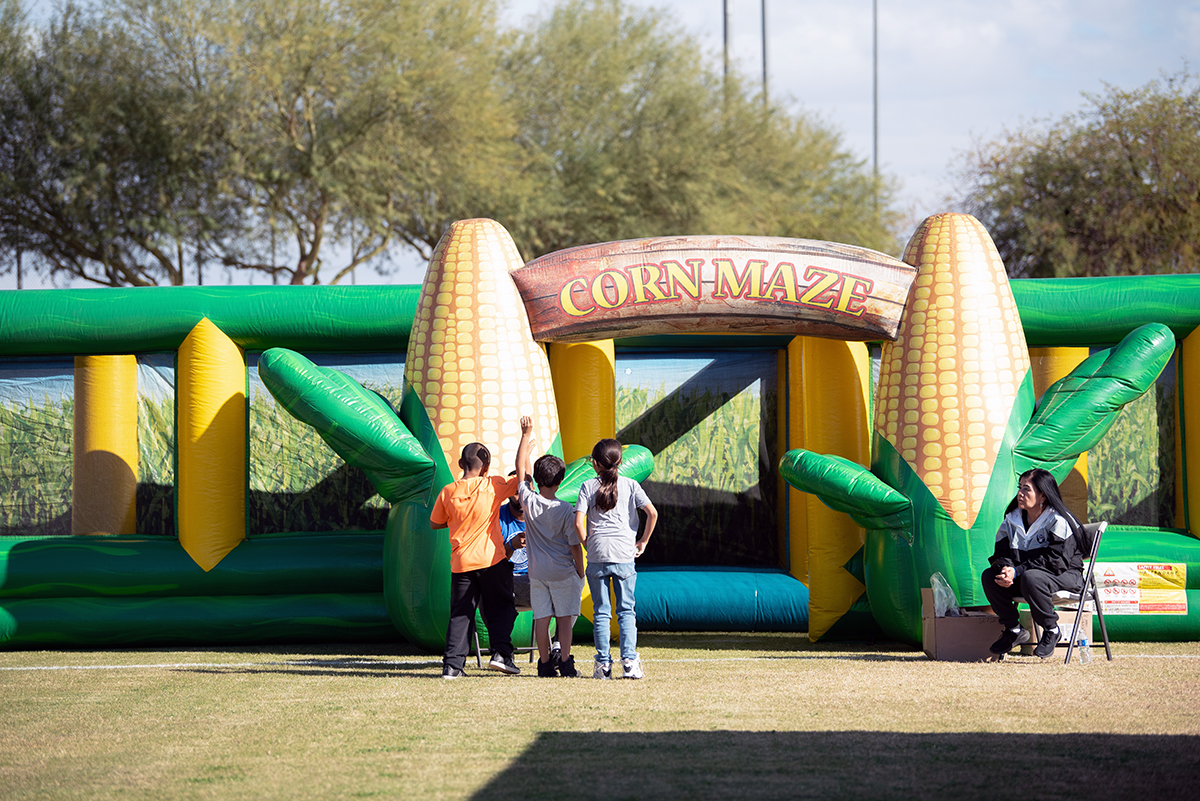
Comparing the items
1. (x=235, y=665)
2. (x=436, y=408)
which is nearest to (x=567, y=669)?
(x=436, y=408)

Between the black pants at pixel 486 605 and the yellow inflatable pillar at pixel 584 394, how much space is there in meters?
1.46

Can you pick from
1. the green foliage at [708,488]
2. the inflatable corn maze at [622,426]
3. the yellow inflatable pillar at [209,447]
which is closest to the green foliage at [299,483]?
the inflatable corn maze at [622,426]

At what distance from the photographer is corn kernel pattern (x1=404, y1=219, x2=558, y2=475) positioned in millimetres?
6199

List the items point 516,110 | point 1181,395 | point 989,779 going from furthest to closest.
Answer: point 516,110, point 1181,395, point 989,779

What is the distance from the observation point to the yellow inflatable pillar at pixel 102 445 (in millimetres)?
7016

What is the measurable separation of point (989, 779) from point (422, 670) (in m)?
3.17

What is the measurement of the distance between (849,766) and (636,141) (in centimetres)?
1716

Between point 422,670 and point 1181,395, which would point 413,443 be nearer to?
point 422,670

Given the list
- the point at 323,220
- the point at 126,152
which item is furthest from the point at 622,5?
the point at 126,152

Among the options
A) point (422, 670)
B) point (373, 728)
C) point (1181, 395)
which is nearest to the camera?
point (373, 728)

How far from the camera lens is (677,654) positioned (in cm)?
608

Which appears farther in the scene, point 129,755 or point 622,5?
point 622,5

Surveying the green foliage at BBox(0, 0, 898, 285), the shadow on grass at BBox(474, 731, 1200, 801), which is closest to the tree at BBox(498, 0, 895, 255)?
the green foliage at BBox(0, 0, 898, 285)

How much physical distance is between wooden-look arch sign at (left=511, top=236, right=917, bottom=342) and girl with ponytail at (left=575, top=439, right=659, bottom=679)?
1.41 metres
